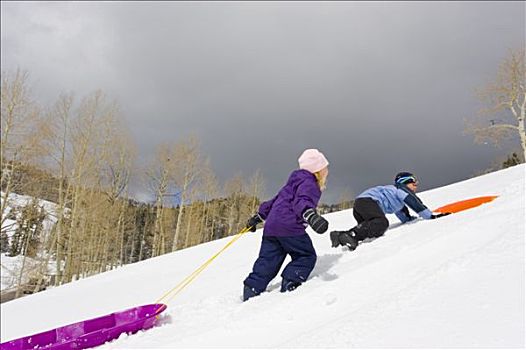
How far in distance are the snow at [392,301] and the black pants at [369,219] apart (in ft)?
0.50

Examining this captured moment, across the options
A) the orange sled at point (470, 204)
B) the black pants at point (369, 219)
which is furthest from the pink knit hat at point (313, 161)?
the orange sled at point (470, 204)

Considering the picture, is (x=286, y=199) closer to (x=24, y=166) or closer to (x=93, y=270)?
(x=24, y=166)

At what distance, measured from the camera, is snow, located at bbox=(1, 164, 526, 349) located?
1677 mm

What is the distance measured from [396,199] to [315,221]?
2.03 metres

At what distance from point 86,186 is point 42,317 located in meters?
14.3

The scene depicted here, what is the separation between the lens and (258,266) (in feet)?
11.1

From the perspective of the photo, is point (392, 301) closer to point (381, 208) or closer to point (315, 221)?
point (315, 221)

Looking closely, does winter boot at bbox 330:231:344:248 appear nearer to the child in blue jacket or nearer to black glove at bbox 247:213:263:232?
the child in blue jacket

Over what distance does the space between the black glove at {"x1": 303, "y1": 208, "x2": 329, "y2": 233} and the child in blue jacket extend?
113 centimetres

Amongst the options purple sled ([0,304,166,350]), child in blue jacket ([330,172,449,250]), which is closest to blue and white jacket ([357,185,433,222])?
child in blue jacket ([330,172,449,250])

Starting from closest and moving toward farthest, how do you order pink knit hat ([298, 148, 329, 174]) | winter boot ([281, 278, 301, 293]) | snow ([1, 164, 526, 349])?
1. snow ([1, 164, 526, 349])
2. winter boot ([281, 278, 301, 293])
3. pink knit hat ([298, 148, 329, 174])

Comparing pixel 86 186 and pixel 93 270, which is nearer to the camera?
pixel 86 186

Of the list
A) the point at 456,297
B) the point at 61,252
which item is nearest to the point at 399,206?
the point at 456,297

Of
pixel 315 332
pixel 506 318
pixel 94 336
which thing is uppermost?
pixel 506 318
